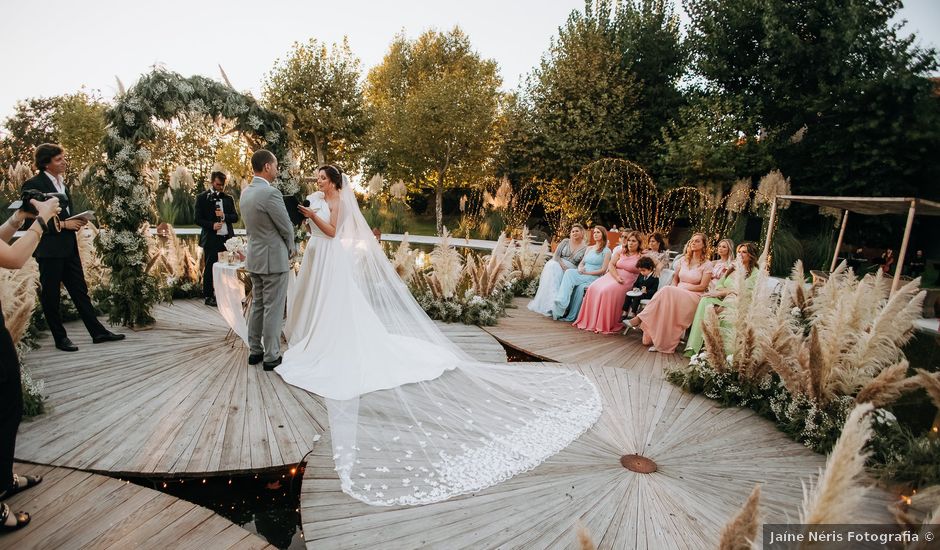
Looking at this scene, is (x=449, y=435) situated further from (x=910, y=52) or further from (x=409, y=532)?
(x=910, y=52)

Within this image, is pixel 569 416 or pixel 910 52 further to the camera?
pixel 910 52

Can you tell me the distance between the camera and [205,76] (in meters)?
4.79

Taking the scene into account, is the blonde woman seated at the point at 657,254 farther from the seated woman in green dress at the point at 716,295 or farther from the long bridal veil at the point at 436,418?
the long bridal veil at the point at 436,418

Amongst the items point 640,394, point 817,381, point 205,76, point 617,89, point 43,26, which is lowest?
point 640,394

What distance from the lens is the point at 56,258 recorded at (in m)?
4.27

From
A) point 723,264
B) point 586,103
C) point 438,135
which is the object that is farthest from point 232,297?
point 438,135

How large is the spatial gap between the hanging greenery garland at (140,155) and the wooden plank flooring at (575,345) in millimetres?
3133

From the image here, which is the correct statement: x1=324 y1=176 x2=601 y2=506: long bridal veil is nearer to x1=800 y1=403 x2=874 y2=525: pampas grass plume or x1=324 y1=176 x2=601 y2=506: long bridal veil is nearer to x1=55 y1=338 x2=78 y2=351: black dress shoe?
x1=800 y1=403 x2=874 y2=525: pampas grass plume

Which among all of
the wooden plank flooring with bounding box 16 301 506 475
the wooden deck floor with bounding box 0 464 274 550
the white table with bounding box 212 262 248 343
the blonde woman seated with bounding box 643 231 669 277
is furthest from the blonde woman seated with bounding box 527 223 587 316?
the wooden deck floor with bounding box 0 464 274 550

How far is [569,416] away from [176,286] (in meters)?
5.76

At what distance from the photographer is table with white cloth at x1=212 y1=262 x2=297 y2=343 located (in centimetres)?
480

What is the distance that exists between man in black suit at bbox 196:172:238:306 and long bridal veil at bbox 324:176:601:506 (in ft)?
9.07

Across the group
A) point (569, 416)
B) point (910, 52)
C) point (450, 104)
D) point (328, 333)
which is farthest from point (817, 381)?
point (450, 104)

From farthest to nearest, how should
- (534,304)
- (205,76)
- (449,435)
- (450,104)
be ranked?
(450,104)
(534,304)
(205,76)
(449,435)
